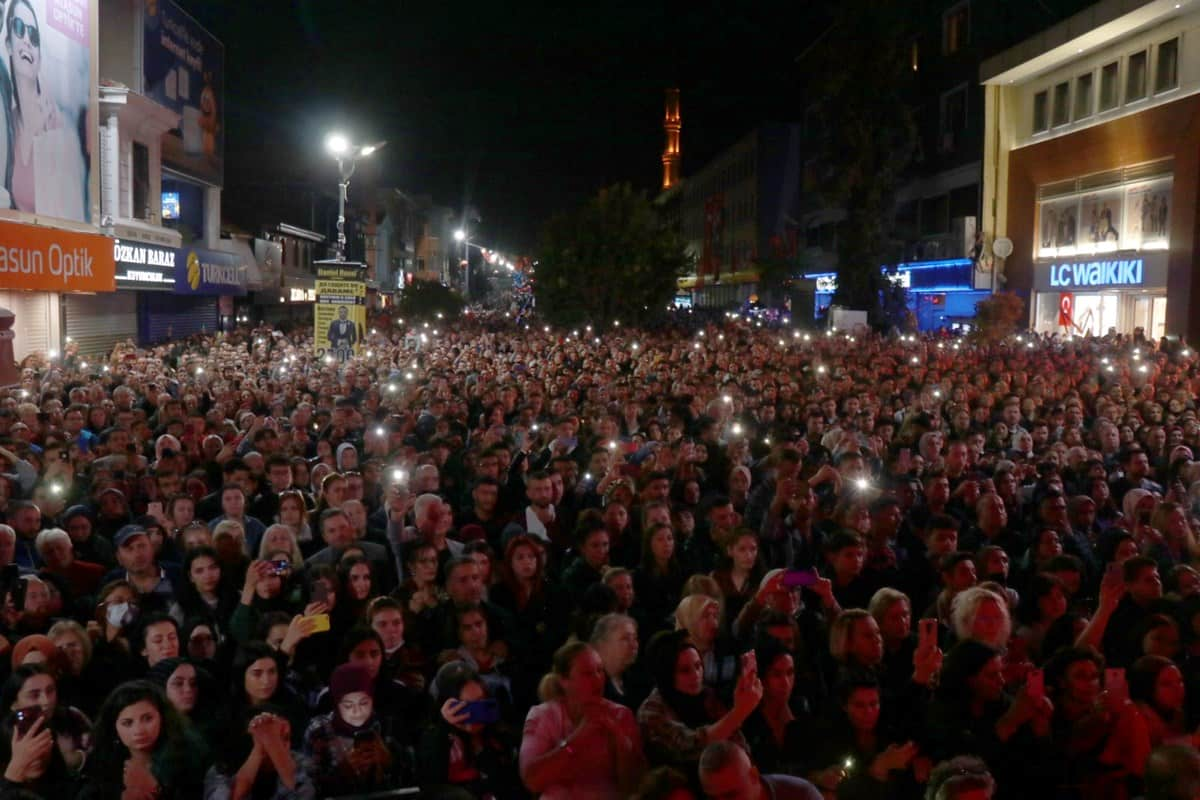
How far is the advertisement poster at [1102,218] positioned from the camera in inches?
1241

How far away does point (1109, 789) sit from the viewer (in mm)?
4234

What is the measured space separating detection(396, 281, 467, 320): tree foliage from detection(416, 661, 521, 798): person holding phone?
40.0 m

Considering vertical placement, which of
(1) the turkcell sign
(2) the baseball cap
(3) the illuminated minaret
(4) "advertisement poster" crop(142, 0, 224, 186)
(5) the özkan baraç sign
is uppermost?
(3) the illuminated minaret

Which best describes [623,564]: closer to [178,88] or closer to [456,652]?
[456,652]

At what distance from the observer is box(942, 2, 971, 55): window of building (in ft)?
135

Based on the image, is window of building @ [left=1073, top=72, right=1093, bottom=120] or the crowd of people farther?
window of building @ [left=1073, top=72, right=1093, bottom=120]

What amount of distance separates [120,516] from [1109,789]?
6.28 m

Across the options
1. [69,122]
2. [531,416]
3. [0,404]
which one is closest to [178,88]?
[69,122]

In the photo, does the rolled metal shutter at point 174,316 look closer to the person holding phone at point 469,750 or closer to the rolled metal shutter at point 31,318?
the rolled metal shutter at point 31,318

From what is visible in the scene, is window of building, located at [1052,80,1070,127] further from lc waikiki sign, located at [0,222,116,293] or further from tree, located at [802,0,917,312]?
lc waikiki sign, located at [0,222,116,293]

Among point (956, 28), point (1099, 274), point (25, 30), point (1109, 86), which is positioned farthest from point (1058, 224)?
point (25, 30)

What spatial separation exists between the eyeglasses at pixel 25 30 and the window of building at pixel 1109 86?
26838 mm

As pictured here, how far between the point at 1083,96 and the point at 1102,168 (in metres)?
2.54

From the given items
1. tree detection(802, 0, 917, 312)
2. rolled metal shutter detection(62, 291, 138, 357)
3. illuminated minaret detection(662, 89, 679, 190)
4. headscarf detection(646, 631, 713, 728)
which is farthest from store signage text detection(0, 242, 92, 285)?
illuminated minaret detection(662, 89, 679, 190)
